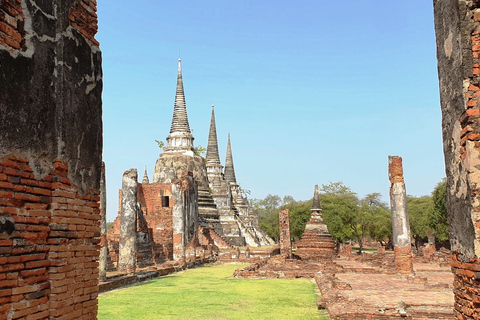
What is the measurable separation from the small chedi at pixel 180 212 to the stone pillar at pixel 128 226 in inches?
1.2

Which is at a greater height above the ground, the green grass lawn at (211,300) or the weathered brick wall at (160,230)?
the weathered brick wall at (160,230)

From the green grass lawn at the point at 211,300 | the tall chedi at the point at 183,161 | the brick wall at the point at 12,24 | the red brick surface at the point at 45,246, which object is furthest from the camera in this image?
the tall chedi at the point at 183,161

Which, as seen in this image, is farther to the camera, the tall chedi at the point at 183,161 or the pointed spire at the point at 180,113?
the pointed spire at the point at 180,113

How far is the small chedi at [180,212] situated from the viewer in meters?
16.8

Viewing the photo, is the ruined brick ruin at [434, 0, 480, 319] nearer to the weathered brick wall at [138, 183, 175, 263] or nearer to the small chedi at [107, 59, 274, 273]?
the small chedi at [107, 59, 274, 273]

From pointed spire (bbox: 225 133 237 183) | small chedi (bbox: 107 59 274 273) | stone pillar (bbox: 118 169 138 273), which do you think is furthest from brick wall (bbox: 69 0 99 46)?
pointed spire (bbox: 225 133 237 183)

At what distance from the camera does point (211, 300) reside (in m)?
9.51

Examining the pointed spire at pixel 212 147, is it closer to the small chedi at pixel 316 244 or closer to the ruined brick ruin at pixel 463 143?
the small chedi at pixel 316 244

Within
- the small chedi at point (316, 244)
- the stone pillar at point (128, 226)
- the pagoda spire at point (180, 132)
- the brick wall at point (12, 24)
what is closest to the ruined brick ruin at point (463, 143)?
the brick wall at point (12, 24)

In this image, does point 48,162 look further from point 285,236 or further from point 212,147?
point 212,147

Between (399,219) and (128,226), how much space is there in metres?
8.44

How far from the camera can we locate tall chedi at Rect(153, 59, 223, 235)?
3312 centimetres

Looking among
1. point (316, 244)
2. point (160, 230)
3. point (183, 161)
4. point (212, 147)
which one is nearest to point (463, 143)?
point (160, 230)

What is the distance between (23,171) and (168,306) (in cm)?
583
